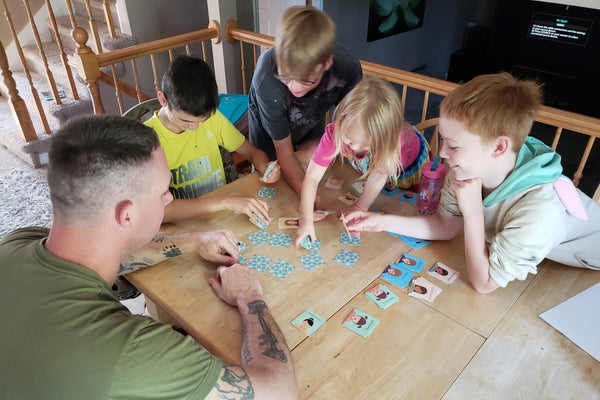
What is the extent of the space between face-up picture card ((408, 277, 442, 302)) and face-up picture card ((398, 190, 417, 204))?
467 mm

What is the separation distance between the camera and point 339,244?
146 centimetres

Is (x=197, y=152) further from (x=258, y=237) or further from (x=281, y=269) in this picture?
(x=281, y=269)

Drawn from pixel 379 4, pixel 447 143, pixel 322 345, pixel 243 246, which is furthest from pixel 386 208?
pixel 379 4

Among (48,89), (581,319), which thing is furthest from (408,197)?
(48,89)

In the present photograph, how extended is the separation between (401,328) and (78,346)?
78 centimetres

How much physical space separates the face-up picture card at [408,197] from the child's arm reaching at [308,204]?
Answer: 0.37 metres

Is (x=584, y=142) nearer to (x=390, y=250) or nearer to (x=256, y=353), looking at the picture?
(x=390, y=250)

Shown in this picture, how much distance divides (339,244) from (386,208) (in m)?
0.30

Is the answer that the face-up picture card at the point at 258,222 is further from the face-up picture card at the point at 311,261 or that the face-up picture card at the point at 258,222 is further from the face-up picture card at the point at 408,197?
the face-up picture card at the point at 408,197

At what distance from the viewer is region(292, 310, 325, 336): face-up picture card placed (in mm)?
1146

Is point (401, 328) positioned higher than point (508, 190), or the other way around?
point (508, 190)

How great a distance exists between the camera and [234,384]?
0.90m

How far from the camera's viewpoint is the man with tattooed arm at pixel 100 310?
0.80 meters

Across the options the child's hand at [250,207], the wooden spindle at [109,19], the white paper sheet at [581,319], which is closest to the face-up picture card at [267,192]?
the child's hand at [250,207]
